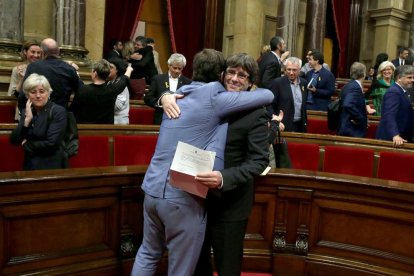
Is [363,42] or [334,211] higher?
[363,42]

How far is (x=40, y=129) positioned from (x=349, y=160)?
8.35 ft

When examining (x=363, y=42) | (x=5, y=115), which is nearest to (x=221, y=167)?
(x=5, y=115)

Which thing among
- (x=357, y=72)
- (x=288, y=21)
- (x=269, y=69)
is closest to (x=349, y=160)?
(x=357, y=72)

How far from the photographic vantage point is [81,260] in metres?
2.58

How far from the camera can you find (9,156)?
3674 mm

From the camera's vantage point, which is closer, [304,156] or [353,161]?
→ [353,161]

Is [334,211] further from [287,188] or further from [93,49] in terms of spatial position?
[93,49]

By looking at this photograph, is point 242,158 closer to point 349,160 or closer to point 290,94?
point 290,94

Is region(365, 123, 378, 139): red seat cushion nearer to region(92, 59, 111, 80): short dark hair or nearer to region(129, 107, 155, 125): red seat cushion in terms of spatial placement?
region(129, 107, 155, 125): red seat cushion

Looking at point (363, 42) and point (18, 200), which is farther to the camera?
point (363, 42)

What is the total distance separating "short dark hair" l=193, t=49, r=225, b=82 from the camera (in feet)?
6.75

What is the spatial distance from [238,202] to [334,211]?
96 centimetres

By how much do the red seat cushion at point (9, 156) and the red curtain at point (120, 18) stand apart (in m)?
4.57

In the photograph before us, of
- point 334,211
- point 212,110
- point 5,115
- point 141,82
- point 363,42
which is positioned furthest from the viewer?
point 363,42
